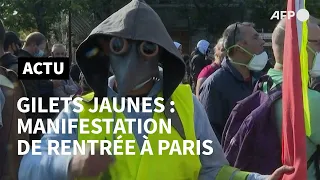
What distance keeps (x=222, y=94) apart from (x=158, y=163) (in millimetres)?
2677

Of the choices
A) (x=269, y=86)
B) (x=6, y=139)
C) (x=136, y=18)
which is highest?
Result: (x=136, y=18)

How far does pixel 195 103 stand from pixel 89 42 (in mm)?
517

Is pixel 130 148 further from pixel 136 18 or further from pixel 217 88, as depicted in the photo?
pixel 217 88

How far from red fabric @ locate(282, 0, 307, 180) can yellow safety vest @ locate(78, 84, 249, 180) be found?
0.65 feet

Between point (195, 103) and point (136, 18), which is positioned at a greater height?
point (136, 18)

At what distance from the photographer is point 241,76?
210 inches

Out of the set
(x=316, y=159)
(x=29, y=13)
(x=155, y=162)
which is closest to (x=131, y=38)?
(x=155, y=162)

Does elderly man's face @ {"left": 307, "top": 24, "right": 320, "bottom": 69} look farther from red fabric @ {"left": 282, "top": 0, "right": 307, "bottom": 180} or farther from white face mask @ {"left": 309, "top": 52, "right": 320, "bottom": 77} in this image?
red fabric @ {"left": 282, "top": 0, "right": 307, "bottom": 180}

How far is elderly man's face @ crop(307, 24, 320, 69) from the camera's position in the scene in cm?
358

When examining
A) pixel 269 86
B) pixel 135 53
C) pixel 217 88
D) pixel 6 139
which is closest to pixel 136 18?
pixel 135 53

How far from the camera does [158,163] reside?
258 cm

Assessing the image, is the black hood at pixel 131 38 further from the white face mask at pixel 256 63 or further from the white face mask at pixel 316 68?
the white face mask at pixel 256 63

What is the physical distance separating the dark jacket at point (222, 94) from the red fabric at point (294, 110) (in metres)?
2.49

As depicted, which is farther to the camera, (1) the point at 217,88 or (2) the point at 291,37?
(1) the point at 217,88
